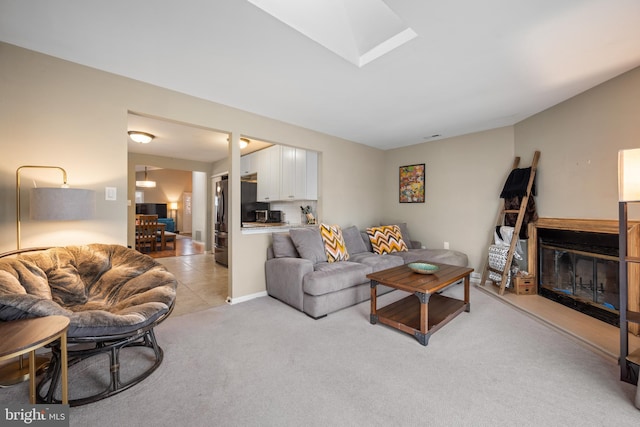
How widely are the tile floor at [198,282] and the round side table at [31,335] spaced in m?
1.51

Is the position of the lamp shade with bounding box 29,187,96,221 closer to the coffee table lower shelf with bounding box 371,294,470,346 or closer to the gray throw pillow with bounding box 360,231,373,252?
the coffee table lower shelf with bounding box 371,294,470,346

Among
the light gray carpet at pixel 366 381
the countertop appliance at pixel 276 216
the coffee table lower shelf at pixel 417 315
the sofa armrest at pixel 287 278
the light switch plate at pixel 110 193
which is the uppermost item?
the light switch plate at pixel 110 193

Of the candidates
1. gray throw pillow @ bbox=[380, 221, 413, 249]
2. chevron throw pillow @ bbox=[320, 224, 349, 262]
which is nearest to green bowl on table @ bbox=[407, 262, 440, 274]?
chevron throw pillow @ bbox=[320, 224, 349, 262]

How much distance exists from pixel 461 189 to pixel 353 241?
77.2 inches

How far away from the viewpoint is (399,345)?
2.10m

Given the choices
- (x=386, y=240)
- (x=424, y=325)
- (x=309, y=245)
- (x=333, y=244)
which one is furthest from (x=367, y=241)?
(x=424, y=325)

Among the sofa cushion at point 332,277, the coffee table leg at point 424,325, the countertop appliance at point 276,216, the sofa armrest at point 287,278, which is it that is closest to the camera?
the coffee table leg at point 424,325

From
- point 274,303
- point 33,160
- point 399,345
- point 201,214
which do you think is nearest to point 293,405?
point 399,345

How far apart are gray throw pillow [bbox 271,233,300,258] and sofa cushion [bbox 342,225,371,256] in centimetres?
94

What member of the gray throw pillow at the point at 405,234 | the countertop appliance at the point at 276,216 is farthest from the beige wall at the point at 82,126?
the gray throw pillow at the point at 405,234

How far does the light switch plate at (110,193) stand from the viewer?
2246mm

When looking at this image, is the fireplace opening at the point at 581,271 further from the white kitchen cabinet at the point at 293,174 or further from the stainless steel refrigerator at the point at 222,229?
the stainless steel refrigerator at the point at 222,229

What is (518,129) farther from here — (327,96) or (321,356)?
(321,356)

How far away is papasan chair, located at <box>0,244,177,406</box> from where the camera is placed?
4.53ft
